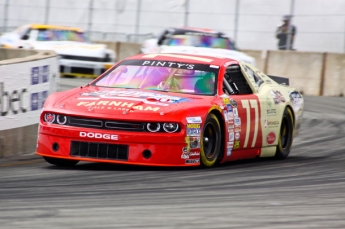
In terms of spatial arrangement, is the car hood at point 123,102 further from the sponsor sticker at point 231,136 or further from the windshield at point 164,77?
the sponsor sticker at point 231,136

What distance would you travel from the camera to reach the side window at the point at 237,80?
9820 millimetres

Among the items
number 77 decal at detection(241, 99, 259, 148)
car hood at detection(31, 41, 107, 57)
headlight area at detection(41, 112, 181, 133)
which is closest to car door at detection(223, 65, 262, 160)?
number 77 decal at detection(241, 99, 259, 148)

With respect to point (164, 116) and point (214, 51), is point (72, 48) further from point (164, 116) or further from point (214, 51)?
point (164, 116)

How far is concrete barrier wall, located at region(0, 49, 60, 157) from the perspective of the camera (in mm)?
10305

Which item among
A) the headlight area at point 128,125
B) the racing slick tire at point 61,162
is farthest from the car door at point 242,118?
the racing slick tire at point 61,162

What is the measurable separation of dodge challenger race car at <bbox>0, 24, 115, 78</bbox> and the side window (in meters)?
13.2

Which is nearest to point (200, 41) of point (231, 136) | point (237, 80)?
point (237, 80)

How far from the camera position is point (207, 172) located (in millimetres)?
8469

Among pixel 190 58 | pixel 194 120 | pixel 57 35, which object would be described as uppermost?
pixel 190 58

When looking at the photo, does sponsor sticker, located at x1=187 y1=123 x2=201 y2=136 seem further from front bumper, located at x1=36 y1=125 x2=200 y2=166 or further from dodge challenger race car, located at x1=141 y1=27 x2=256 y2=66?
dodge challenger race car, located at x1=141 y1=27 x2=256 y2=66

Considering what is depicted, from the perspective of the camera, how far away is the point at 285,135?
1111cm

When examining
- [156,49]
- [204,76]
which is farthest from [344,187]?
[156,49]

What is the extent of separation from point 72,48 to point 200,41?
390 centimetres

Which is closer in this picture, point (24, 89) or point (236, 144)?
point (236, 144)
